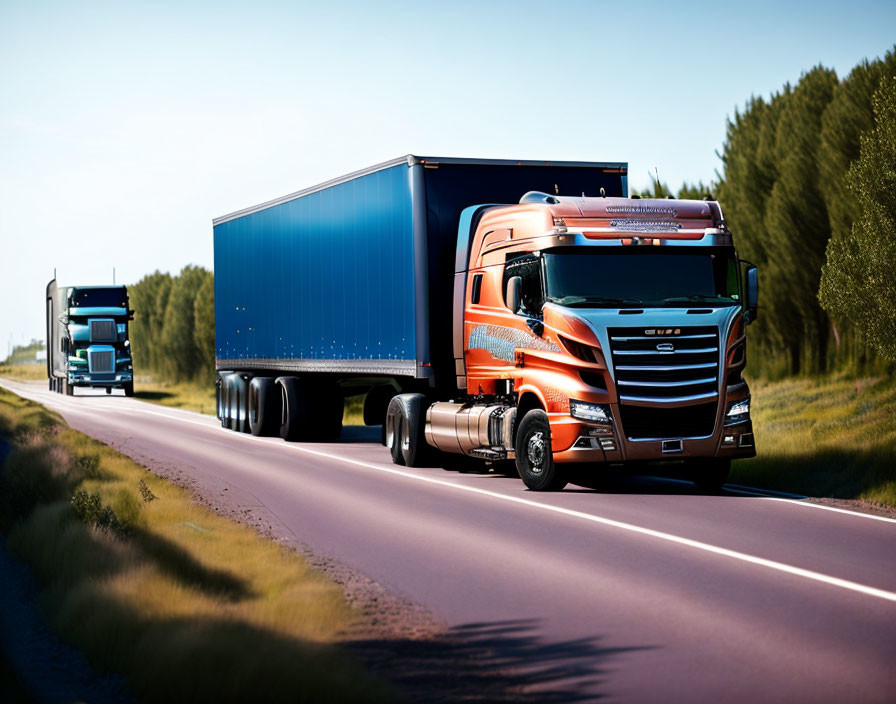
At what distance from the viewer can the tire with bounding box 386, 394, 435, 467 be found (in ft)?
69.0

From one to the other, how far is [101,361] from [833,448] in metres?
41.9

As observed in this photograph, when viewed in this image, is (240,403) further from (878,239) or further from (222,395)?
(878,239)

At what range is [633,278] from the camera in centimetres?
1684

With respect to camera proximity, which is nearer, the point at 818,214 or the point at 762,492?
the point at 762,492

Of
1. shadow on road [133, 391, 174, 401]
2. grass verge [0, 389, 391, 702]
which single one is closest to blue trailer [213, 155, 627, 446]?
grass verge [0, 389, 391, 702]

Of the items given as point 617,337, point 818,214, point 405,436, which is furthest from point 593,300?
point 818,214

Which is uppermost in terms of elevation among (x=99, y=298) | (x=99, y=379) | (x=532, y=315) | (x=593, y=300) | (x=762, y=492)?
(x=99, y=298)

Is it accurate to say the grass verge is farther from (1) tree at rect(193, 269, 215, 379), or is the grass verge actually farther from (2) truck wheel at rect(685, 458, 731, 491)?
(1) tree at rect(193, 269, 215, 379)

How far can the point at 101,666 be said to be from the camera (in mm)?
7855

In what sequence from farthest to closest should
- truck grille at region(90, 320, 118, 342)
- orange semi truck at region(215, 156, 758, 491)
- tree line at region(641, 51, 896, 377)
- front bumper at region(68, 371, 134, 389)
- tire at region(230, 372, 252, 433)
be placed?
front bumper at region(68, 371, 134, 389)
truck grille at region(90, 320, 118, 342)
tree line at region(641, 51, 896, 377)
tire at region(230, 372, 252, 433)
orange semi truck at region(215, 156, 758, 491)

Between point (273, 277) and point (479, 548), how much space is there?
1692 centimetres

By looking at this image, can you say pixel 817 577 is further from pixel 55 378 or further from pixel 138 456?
pixel 55 378

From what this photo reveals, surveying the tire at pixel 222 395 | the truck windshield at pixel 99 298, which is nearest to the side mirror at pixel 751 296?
the tire at pixel 222 395

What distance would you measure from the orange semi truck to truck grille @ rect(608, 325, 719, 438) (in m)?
0.02
